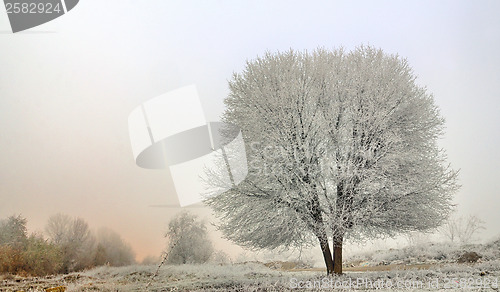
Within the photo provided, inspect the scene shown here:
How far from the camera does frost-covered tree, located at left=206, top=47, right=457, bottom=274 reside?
40.4 feet

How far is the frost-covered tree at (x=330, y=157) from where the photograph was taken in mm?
12312

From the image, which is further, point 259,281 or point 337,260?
point 337,260

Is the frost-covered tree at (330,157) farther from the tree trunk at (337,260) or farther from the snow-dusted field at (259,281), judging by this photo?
the snow-dusted field at (259,281)

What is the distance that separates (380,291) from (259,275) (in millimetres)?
5293

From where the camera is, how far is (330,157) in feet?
41.8

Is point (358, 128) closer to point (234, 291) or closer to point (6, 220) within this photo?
point (234, 291)

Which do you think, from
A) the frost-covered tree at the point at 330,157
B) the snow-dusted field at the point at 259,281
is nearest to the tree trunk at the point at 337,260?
the frost-covered tree at the point at 330,157

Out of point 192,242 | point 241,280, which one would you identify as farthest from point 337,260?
point 192,242

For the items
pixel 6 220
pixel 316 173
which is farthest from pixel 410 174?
pixel 6 220

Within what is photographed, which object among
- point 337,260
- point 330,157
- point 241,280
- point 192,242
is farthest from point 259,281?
point 192,242

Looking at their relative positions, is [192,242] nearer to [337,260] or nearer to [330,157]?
[337,260]

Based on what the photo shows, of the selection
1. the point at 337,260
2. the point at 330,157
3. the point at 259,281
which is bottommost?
the point at 259,281

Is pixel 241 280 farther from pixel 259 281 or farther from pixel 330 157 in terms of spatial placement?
pixel 330 157

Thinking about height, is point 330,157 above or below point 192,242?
above
